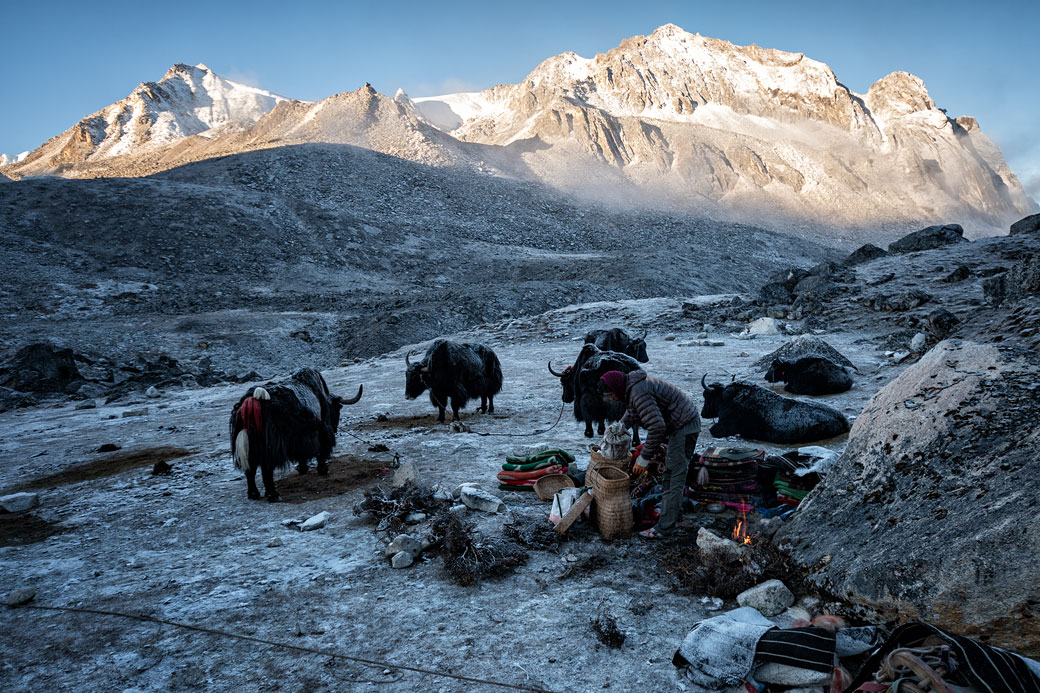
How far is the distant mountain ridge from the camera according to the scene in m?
52.6

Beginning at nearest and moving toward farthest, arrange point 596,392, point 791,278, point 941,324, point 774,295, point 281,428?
point 281,428, point 596,392, point 941,324, point 774,295, point 791,278

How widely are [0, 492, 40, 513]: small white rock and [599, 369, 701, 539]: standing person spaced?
5387mm

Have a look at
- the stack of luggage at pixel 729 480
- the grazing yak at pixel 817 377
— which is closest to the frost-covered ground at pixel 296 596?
the stack of luggage at pixel 729 480

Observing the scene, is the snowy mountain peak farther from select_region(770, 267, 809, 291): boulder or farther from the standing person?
the standing person

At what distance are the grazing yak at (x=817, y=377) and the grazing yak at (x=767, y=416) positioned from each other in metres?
1.90

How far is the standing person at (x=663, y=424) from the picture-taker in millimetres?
4121

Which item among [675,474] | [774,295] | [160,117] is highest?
[160,117]

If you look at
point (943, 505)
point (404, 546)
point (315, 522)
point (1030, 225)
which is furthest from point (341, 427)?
point (1030, 225)

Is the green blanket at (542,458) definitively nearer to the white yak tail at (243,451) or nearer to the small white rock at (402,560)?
the small white rock at (402,560)

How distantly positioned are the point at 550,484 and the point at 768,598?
214 centimetres

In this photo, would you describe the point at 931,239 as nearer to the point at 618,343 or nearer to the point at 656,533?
the point at 618,343

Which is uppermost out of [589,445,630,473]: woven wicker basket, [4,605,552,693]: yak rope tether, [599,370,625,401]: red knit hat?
[599,370,625,401]: red knit hat

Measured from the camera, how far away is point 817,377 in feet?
26.3

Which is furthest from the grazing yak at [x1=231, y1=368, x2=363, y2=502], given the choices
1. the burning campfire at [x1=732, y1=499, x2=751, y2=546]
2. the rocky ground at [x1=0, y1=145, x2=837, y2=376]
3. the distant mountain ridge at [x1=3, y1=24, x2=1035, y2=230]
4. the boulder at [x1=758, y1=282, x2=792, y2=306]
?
the distant mountain ridge at [x1=3, y1=24, x2=1035, y2=230]
